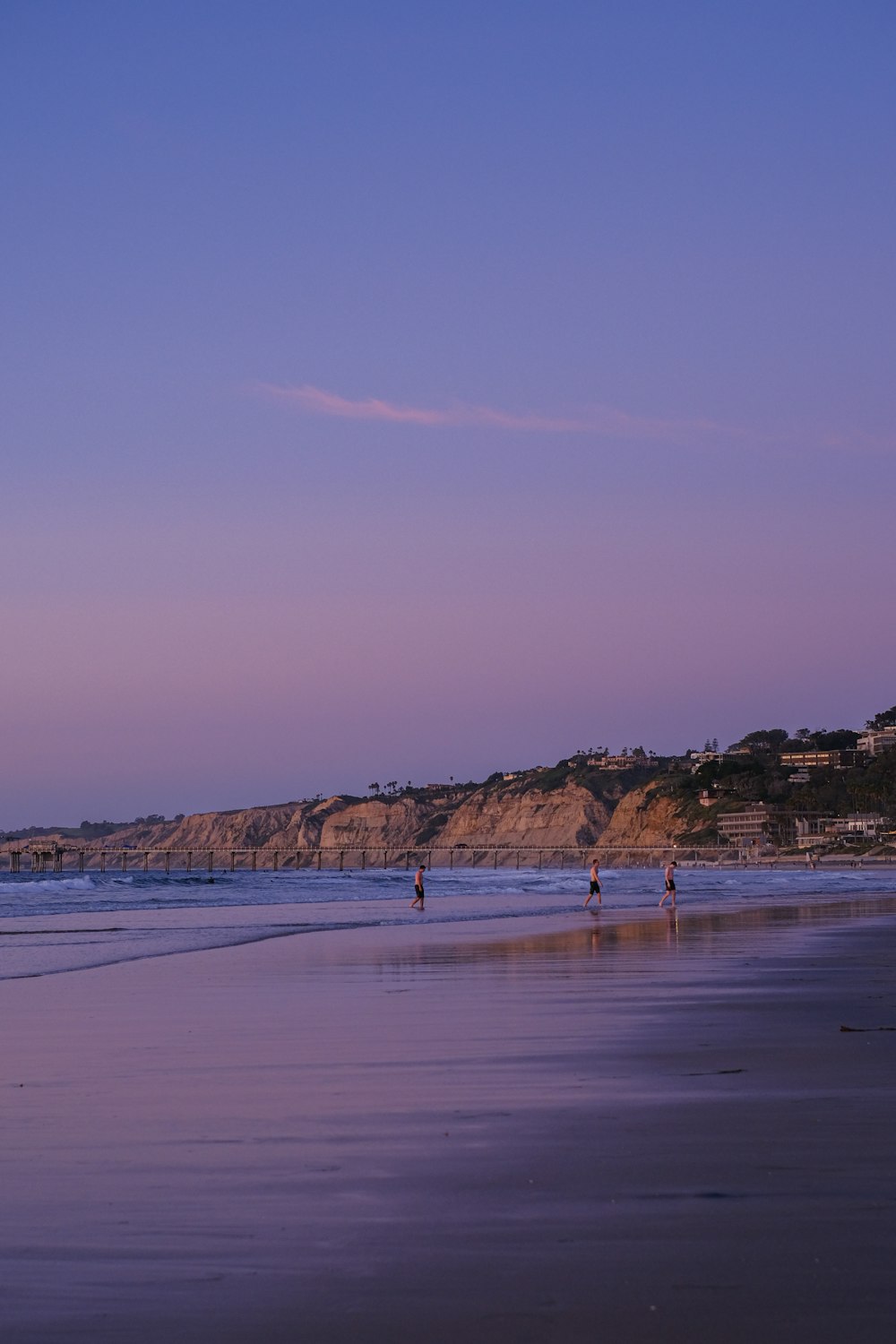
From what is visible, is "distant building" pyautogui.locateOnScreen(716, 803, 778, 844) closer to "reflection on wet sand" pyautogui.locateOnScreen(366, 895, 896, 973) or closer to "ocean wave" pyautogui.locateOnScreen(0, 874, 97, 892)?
"ocean wave" pyautogui.locateOnScreen(0, 874, 97, 892)

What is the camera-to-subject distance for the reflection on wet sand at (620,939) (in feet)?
70.4

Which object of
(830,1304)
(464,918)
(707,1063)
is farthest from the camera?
(464,918)

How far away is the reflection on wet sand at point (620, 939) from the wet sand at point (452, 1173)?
25.5ft

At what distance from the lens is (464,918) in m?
40.2

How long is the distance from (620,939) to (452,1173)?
21582 mm

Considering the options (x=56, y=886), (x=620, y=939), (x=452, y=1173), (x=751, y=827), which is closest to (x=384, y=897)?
(x=56, y=886)

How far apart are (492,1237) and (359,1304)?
0.81m

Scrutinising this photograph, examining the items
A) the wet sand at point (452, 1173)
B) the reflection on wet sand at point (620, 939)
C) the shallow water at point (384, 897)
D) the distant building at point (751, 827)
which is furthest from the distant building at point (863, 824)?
the wet sand at point (452, 1173)

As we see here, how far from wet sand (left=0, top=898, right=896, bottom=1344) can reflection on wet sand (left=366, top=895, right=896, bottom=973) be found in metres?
7.78

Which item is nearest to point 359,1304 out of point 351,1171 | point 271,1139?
point 351,1171

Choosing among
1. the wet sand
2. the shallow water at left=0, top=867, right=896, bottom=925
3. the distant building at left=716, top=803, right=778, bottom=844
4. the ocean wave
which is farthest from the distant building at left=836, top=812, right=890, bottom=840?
the wet sand

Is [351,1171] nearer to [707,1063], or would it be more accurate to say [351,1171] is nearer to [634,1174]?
[634,1174]

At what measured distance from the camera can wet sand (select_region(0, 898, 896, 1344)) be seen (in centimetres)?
427

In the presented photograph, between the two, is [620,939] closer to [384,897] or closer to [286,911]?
[286,911]
